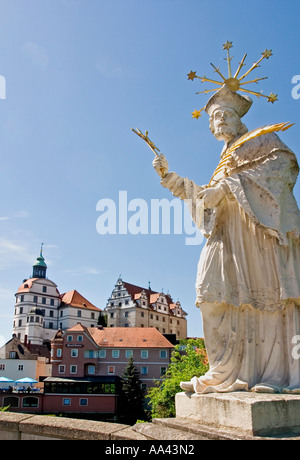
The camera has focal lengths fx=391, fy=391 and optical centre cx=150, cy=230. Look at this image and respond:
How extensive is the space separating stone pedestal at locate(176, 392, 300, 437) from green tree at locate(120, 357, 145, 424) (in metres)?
42.5

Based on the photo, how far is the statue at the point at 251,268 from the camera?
391cm

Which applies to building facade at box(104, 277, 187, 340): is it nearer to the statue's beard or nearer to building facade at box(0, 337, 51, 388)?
building facade at box(0, 337, 51, 388)

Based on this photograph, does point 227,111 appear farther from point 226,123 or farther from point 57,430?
point 57,430

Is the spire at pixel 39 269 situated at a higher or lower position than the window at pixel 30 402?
higher

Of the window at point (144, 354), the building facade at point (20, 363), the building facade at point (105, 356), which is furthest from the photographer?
the building facade at point (20, 363)

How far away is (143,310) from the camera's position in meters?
77.8

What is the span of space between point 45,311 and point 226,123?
82225 millimetres

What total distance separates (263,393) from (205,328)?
0.89 meters

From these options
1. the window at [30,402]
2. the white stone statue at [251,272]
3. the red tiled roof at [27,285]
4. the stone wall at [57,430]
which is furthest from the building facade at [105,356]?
the white stone statue at [251,272]

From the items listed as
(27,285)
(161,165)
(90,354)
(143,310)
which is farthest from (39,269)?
(161,165)

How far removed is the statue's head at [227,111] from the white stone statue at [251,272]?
37 centimetres

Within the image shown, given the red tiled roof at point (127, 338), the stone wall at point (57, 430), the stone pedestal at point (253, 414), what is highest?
the stone pedestal at point (253, 414)

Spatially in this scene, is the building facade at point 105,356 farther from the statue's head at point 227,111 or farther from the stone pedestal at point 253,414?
the stone pedestal at point 253,414
